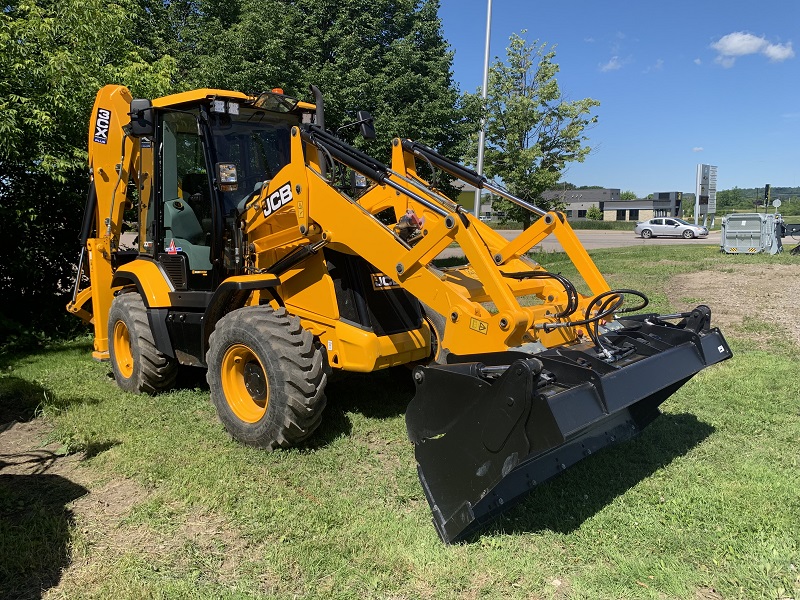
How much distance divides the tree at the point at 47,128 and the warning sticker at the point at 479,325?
6.47 metres

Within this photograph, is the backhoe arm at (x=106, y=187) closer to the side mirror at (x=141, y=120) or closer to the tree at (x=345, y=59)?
the side mirror at (x=141, y=120)

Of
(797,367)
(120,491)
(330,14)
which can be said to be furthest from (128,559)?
(330,14)

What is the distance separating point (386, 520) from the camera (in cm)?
361

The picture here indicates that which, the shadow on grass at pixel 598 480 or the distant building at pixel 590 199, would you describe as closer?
the shadow on grass at pixel 598 480

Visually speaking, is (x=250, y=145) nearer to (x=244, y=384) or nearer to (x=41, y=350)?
(x=244, y=384)

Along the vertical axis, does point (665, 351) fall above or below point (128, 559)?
above

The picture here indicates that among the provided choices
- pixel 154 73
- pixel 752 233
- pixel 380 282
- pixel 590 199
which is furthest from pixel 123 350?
pixel 590 199

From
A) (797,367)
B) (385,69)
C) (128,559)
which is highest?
(385,69)

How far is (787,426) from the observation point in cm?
496

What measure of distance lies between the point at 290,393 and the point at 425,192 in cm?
172

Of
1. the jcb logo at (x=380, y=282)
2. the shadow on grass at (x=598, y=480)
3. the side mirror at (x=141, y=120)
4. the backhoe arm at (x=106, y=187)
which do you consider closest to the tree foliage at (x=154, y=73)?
the backhoe arm at (x=106, y=187)

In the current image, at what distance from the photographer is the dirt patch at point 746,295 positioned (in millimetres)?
9391

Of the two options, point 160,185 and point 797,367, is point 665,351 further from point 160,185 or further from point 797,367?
point 160,185

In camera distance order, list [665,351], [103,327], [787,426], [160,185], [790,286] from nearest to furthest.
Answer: [665,351] < [787,426] < [160,185] < [103,327] < [790,286]
